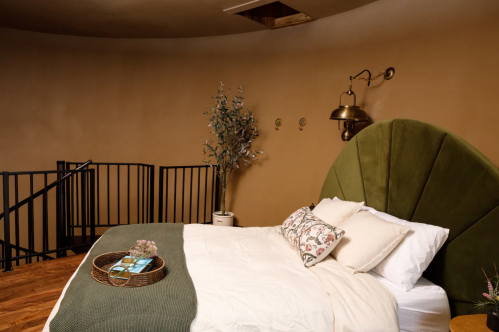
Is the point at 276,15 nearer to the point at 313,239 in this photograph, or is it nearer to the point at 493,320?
the point at 313,239

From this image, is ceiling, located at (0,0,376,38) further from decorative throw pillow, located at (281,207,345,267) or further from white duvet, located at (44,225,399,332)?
white duvet, located at (44,225,399,332)

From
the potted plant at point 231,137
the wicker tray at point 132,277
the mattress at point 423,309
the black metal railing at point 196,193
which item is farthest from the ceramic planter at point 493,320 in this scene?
the black metal railing at point 196,193

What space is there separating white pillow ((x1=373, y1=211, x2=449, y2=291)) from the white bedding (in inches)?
5.0

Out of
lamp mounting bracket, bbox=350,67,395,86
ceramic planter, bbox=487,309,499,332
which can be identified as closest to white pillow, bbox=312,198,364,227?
ceramic planter, bbox=487,309,499,332

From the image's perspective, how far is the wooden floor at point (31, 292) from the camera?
225 centimetres

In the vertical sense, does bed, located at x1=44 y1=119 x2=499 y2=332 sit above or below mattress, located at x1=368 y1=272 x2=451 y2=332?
above

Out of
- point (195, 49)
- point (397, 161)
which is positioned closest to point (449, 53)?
point (397, 161)

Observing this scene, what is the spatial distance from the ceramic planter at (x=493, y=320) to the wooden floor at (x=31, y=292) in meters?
2.58

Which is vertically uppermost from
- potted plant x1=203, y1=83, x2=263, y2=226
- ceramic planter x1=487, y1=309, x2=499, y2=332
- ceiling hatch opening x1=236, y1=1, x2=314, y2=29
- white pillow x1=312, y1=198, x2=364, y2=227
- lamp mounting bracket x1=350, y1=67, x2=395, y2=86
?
ceiling hatch opening x1=236, y1=1, x2=314, y2=29

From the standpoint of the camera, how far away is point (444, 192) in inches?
82.4

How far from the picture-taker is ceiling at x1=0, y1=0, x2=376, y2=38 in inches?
144

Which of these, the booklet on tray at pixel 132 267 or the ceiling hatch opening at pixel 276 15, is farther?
the ceiling hatch opening at pixel 276 15

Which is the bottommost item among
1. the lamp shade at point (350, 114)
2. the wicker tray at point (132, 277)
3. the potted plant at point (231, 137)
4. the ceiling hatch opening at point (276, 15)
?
the wicker tray at point (132, 277)

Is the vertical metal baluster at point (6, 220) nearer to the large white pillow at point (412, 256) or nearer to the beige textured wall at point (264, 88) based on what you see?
the beige textured wall at point (264, 88)
